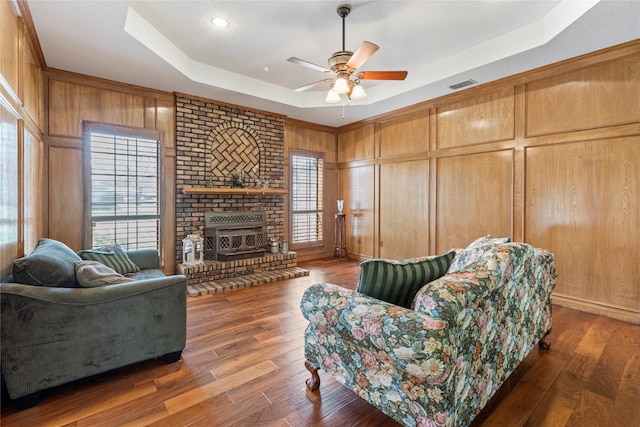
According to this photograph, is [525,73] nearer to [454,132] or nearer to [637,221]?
[454,132]

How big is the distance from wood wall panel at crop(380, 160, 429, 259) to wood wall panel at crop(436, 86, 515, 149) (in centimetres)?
59

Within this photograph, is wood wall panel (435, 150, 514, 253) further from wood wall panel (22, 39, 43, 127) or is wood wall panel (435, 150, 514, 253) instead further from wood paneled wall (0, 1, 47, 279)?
wood wall panel (22, 39, 43, 127)

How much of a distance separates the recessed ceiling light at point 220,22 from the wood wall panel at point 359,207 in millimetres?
3584

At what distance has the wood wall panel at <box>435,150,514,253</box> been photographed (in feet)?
13.5

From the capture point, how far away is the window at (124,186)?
13.4ft

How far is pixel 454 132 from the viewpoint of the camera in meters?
4.63

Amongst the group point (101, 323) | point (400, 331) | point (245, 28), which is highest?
point (245, 28)

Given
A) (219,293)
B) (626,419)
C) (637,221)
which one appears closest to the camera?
(626,419)

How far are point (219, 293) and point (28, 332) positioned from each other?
91.9 inches

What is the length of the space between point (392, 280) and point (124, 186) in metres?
4.14

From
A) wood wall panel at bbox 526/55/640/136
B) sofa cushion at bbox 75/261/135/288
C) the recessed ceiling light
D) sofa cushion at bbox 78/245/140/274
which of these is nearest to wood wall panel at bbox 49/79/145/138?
sofa cushion at bbox 78/245/140/274

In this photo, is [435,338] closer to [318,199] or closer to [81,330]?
[81,330]

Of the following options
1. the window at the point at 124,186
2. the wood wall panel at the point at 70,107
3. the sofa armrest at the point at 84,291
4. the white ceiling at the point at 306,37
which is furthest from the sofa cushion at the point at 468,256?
the wood wall panel at the point at 70,107

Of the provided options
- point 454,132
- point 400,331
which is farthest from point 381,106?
point 400,331
